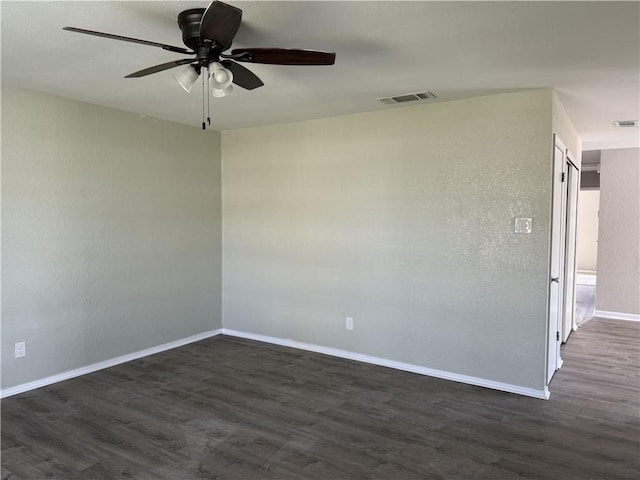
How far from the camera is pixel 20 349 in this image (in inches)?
139

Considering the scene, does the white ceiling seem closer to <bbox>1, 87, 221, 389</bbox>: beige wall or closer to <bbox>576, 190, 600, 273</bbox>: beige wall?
<bbox>1, 87, 221, 389</bbox>: beige wall

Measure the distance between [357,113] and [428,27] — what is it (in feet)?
6.55

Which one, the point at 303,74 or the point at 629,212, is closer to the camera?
the point at 303,74

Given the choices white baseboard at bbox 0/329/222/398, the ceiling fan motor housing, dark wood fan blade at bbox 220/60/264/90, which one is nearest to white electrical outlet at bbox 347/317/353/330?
white baseboard at bbox 0/329/222/398

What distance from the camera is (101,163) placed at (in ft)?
13.2

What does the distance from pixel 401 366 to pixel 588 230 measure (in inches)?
377

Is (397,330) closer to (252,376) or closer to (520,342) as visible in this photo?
(520,342)

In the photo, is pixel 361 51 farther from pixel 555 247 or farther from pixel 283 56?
pixel 555 247

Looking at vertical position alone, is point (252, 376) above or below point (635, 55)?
below

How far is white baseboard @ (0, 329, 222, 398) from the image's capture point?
3.51 m

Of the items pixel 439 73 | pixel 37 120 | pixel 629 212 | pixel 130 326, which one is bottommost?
pixel 130 326

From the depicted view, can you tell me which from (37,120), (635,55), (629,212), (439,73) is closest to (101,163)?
(37,120)

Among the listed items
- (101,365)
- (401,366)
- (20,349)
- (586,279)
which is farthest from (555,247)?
(586,279)

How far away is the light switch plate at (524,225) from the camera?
3479 mm
